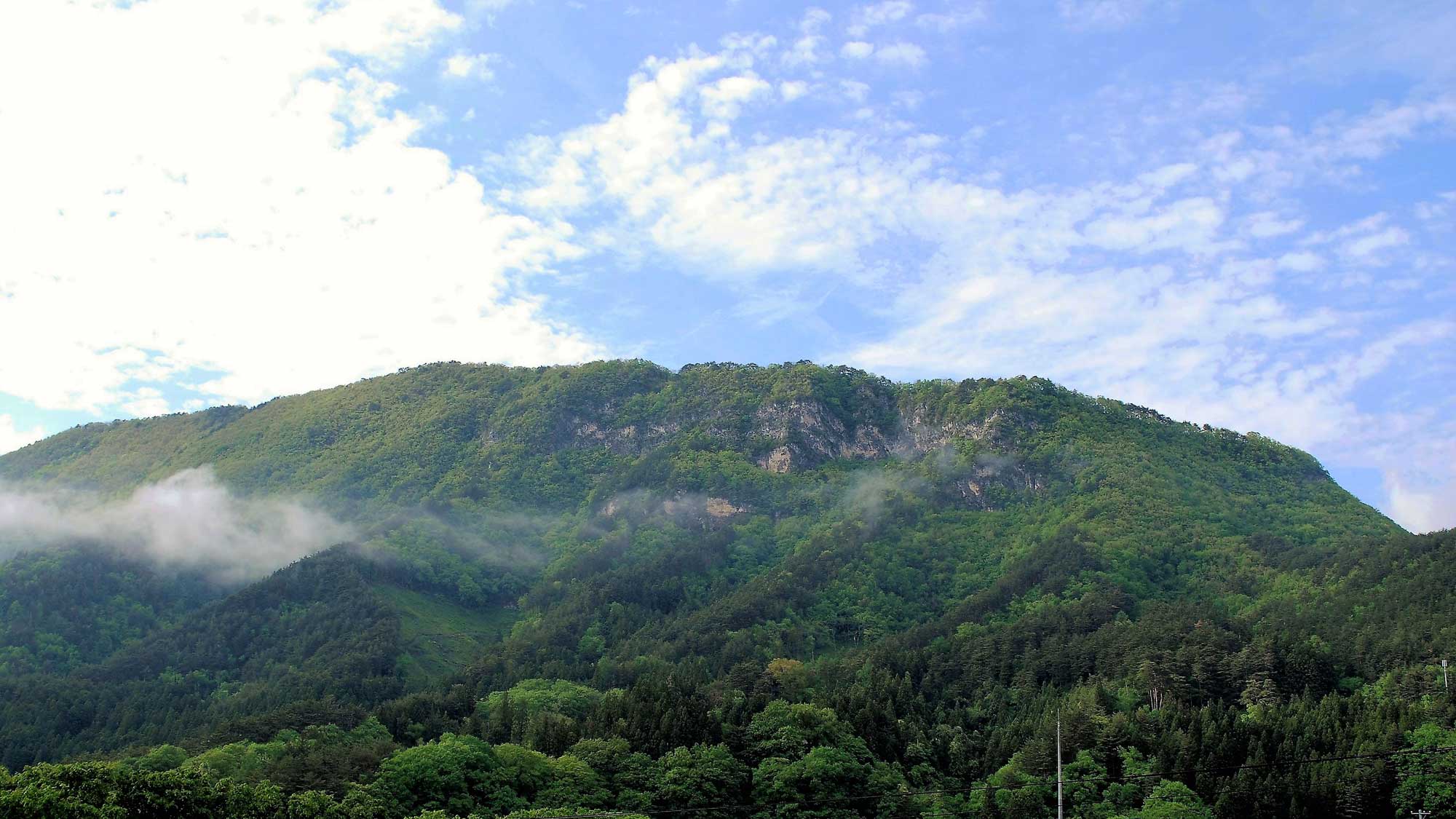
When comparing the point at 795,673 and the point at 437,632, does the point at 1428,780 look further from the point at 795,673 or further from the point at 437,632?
the point at 437,632

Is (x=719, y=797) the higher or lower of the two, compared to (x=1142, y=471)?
lower

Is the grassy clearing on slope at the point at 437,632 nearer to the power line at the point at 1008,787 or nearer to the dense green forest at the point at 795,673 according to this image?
the dense green forest at the point at 795,673

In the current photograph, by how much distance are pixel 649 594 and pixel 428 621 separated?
29961 millimetres

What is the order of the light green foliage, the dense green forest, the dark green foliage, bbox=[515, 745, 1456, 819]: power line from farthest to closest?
the dark green foliage, the dense green forest, bbox=[515, 745, 1456, 819]: power line, the light green foliage

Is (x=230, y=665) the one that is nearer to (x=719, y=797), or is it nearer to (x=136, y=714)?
(x=136, y=714)

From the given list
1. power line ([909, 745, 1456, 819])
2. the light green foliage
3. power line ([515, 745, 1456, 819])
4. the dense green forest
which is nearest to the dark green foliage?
the dense green forest

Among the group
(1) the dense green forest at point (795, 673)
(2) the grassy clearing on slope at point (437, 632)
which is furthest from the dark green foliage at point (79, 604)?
(2) the grassy clearing on slope at point (437, 632)

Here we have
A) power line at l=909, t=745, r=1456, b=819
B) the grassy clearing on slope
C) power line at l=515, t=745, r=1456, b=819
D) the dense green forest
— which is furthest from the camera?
the grassy clearing on slope

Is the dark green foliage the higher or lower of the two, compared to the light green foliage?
higher

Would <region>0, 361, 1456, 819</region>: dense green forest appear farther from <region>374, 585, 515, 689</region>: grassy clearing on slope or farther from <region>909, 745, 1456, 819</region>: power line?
<region>374, 585, 515, 689</region>: grassy clearing on slope

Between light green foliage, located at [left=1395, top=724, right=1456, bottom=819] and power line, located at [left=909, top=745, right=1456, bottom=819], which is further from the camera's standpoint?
power line, located at [left=909, top=745, right=1456, bottom=819]

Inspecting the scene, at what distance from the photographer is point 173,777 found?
6388 cm

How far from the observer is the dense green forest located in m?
86.6

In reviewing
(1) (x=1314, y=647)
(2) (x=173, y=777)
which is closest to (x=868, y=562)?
(1) (x=1314, y=647)
